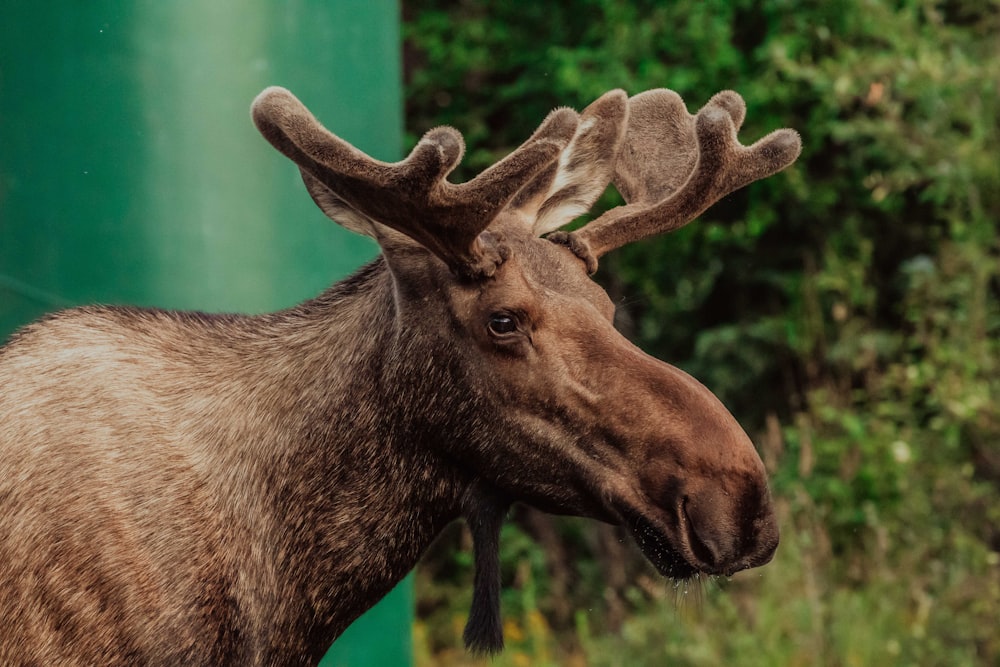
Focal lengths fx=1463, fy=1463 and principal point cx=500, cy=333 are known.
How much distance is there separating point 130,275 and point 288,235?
48 centimetres

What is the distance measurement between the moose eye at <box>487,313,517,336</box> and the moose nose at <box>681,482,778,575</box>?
49cm

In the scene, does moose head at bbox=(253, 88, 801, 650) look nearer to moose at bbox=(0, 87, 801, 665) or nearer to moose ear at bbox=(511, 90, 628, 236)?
moose at bbox=(0, 87, 801, 665)

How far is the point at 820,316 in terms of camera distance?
745 centimetres

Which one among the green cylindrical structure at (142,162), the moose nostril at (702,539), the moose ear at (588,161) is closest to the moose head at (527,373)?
the moose nostril at (702,539)

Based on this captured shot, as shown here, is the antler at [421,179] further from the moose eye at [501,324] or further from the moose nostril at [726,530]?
the moose nostril at [726,530]

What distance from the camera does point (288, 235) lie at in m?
4.36

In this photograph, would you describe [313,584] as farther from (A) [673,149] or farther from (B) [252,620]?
(A) [673,149]

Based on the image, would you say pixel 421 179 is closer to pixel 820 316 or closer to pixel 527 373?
pixel 527 373

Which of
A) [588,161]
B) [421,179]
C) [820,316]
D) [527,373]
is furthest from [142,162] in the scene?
[820,316]

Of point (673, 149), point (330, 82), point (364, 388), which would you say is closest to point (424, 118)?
point (330, 82)

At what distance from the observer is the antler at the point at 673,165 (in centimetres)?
318

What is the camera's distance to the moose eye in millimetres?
2859

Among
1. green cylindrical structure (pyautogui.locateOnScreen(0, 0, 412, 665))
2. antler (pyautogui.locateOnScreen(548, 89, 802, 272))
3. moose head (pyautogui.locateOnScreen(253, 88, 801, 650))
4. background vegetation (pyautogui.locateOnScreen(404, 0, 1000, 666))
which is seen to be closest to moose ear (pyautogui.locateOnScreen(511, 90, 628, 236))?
antler (pyautogui.locateOnScreen(548, 89, 802, 272))

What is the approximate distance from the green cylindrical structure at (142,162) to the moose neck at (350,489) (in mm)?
1305
